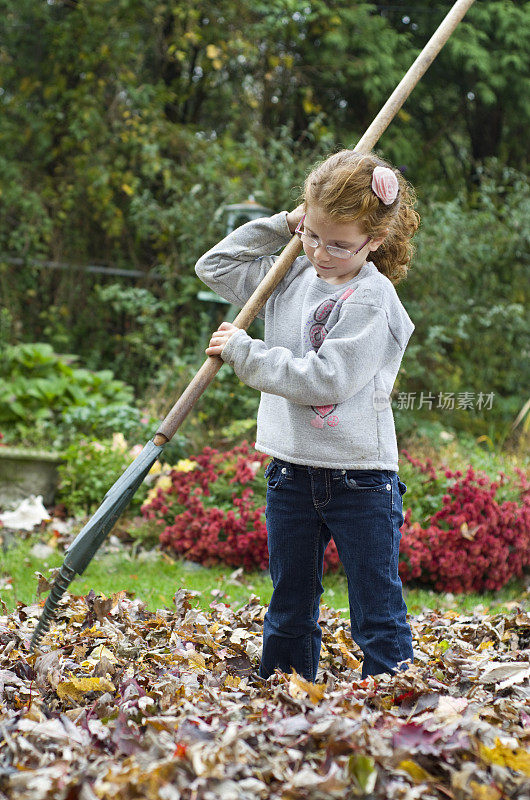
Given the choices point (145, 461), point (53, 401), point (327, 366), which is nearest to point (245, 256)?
point (327, 366)

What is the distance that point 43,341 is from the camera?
9023mm


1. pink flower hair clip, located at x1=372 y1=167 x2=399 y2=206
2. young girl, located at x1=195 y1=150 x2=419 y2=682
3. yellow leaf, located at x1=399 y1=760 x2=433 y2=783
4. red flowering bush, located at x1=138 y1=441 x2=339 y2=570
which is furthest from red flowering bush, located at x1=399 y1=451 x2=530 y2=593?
yellow leaf, located at x1=399 y1=760 x2=433 y2=783

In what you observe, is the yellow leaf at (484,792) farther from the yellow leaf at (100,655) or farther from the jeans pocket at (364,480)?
the yellow leaf at (100,655)

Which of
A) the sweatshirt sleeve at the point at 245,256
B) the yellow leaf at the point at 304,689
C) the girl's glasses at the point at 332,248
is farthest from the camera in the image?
the sweatshirt sleeve at the point at 245,256

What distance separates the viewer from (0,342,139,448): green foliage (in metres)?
5.76

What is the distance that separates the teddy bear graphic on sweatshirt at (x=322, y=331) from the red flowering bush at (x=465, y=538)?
2.17 m

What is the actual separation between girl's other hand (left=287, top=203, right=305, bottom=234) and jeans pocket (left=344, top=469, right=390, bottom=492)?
2.53 feet

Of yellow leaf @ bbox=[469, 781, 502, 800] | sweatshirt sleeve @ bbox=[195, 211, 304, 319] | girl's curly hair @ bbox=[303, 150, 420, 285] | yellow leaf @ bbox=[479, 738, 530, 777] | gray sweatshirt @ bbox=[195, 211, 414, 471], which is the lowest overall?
yellow leaf @ bbox=[479, 738, 530, 777]

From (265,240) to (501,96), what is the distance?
7980 mm

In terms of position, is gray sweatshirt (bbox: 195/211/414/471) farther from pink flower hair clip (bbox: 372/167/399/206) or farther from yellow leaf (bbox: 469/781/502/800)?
yellow leaf (bbox: 469/781/502/800)

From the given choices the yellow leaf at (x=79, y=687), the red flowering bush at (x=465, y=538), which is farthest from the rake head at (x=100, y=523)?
the red flowering bush at (x=465, y=538)

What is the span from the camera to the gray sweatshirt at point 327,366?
7.19ft

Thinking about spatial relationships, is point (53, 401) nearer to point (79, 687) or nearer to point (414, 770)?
point (79, 687)

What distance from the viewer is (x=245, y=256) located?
261 centimetres
